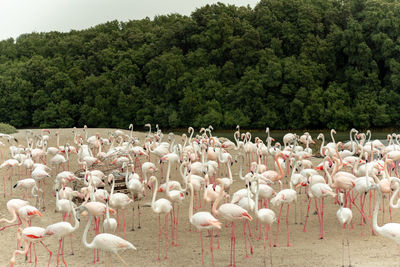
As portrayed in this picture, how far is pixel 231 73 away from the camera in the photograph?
39.2 meters

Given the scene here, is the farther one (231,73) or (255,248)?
(231,73)

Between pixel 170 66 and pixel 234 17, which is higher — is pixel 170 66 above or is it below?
below

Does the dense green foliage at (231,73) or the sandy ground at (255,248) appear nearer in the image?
the sandy ground at (255,248)

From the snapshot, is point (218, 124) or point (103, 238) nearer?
point (103, 238)

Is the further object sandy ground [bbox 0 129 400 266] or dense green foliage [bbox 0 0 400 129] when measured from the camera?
dense green foliage [bbox 0 0 400 129]

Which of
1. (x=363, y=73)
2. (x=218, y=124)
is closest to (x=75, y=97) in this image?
(x=218, y=124)

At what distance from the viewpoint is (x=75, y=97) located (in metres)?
41.4

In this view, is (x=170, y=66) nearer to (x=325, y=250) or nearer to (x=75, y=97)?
(x=75, y=97)

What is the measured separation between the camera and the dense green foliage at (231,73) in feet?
118

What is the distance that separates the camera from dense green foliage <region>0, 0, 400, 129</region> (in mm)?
35906

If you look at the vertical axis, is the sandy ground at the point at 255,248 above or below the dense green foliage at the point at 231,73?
below

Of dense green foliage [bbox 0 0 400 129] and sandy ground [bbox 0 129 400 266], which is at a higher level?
dense green foliage [bbox 0 0 400 129]

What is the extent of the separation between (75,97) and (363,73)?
2231 centimetres

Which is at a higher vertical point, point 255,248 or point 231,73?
point 231,73
